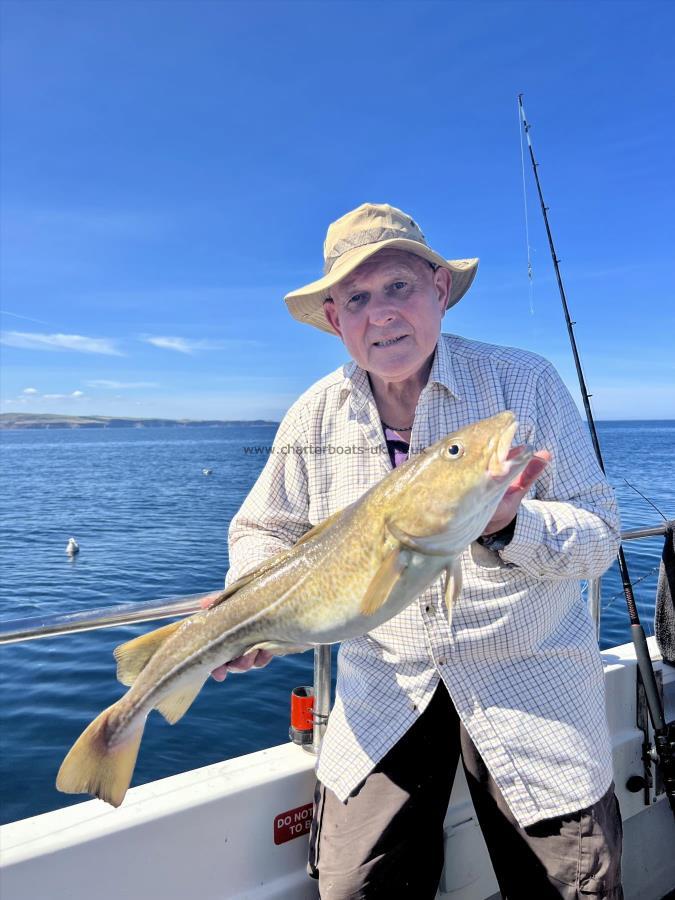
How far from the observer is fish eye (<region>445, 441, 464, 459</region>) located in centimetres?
197

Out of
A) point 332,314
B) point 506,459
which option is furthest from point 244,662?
point 332,314

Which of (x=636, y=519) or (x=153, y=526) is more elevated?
(x=153, y=526)

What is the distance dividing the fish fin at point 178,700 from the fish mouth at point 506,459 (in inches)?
55.3

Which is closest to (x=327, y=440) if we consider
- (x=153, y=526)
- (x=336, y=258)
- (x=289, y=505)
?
(x=289, y=505)

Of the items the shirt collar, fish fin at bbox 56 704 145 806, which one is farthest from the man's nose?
fish fin at bbox 56 704 145 806

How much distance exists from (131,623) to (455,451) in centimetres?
159

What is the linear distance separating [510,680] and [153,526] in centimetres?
2518

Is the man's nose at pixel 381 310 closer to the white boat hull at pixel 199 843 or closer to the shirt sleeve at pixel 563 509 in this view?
the shirt sleeve at pixel 563 509

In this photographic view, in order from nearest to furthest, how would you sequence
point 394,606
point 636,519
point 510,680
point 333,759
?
point 394,606 < point 510,680 < point 333,759 < point 636,519

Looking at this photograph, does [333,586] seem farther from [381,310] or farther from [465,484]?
[381,310]

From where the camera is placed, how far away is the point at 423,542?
77.2 inches

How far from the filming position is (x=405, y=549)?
6.60 feet

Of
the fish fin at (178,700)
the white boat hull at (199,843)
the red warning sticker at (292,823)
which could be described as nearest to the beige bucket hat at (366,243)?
the fish fin at (178,700)

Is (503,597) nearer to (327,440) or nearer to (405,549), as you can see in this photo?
(405,549)
